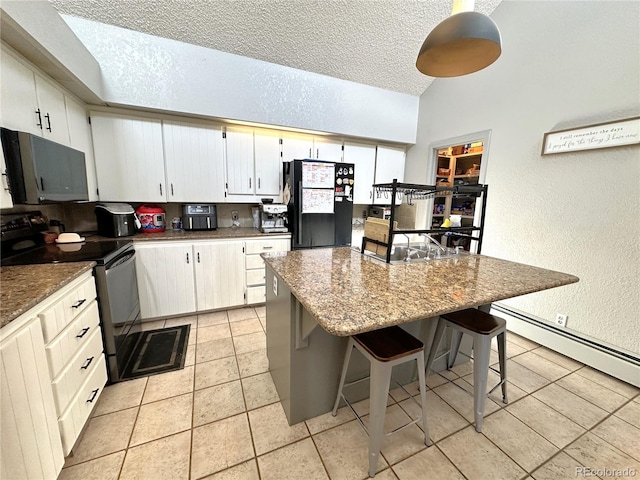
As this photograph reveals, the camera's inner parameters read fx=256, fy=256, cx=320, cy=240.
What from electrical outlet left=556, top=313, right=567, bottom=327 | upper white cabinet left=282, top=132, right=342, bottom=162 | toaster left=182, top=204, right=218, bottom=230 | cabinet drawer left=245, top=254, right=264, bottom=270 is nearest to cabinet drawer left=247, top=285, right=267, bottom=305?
cabinet drawer left=245, top=254, right=264, bottom=270

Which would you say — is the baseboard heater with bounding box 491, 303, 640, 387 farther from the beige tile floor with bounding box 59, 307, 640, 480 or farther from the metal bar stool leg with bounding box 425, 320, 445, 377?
the metal bar stool leg with bounding box 425, 320, 445, 377

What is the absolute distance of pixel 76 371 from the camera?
134 cm

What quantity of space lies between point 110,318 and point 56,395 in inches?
25.8

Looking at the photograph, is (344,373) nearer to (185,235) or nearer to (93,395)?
(93,395)

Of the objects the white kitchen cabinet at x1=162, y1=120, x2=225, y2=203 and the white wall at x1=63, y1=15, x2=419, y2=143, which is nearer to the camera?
the white wall at x1=63, y1=15, x2=419, y2=143

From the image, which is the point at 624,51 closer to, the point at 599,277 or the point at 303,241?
the point at 599,277

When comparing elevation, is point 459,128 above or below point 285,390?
above

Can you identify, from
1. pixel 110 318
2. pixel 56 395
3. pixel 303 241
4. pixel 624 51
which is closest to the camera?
pixel 56 395

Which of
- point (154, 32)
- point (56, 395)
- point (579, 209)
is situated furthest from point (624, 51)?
point (56, 395)

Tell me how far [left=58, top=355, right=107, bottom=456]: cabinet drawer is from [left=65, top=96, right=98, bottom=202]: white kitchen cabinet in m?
1.62

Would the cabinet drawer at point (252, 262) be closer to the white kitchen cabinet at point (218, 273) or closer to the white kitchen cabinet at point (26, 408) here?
the white kitchen cabinet at point (218, 273)

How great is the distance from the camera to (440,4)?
8.41ft

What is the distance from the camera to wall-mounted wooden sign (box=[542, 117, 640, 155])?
74.2 inches

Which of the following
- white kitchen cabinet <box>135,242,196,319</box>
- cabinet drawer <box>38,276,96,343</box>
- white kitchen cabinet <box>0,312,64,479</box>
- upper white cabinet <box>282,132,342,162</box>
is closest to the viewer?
white kitchen cabinet <box>0,312,64,479</box>
